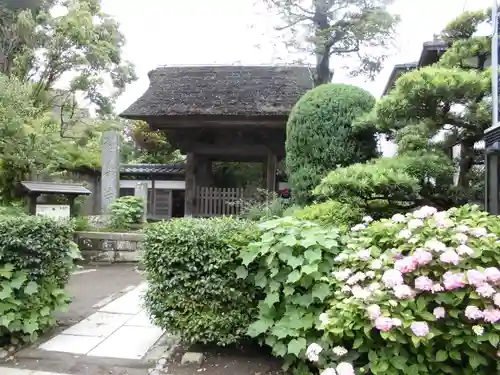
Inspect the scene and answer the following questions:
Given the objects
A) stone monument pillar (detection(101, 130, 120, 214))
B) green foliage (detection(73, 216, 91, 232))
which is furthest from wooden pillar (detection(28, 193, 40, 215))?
stone monument pillar (detection(101, 130, 120, 214))

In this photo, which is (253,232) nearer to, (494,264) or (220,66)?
(494,264)

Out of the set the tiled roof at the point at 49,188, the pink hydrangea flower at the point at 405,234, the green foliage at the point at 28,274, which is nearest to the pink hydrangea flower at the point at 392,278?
the pink hydrangea flower at the point at 405,234

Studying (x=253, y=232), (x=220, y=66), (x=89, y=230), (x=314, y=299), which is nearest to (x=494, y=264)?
(x=314, y=299)

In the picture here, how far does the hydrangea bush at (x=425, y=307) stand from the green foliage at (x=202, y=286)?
956 millimetres

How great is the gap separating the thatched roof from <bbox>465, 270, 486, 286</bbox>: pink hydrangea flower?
25.3 feet

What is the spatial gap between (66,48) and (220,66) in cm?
444

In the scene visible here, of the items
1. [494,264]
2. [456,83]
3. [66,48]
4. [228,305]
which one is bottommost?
[228,305]

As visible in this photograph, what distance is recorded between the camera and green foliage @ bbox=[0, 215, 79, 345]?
3.89 metres

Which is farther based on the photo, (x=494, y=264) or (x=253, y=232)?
(x=253, y=232)

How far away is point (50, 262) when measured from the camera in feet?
13.9

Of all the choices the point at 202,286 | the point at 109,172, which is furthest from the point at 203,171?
the point at 202,286

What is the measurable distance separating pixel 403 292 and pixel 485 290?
0.48m

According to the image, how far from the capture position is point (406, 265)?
2.73 m

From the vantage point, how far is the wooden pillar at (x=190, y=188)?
37.9ft
